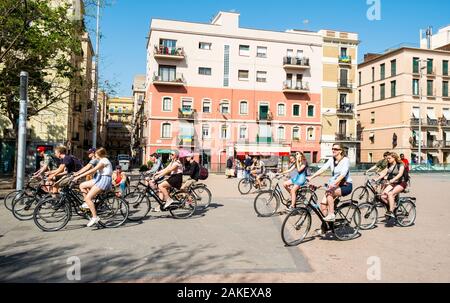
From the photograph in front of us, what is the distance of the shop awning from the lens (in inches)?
1688

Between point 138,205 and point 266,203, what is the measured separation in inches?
137

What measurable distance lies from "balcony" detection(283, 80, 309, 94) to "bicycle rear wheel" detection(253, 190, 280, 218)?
35.5m

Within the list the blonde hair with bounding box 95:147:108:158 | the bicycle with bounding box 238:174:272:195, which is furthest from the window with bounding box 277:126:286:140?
the blonde hair with bounding box 95:147:108:158

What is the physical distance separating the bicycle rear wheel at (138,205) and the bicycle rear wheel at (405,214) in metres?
6.08

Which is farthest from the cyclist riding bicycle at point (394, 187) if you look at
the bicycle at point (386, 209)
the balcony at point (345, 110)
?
the balcony at point (345, 110)

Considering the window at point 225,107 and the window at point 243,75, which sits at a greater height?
the window at point 243,75

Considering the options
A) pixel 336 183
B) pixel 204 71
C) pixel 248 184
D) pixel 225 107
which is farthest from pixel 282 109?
pixel 336 183

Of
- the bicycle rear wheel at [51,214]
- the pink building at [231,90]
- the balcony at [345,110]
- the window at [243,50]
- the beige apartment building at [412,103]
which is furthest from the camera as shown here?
the beige apartment building at [412,103]

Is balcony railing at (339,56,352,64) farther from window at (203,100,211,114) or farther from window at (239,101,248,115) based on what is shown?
window at (203,100,211,114)

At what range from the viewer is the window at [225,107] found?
144 feet

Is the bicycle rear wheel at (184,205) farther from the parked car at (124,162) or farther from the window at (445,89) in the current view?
the window at (445,89)

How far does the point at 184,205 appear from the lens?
10.2 metres
